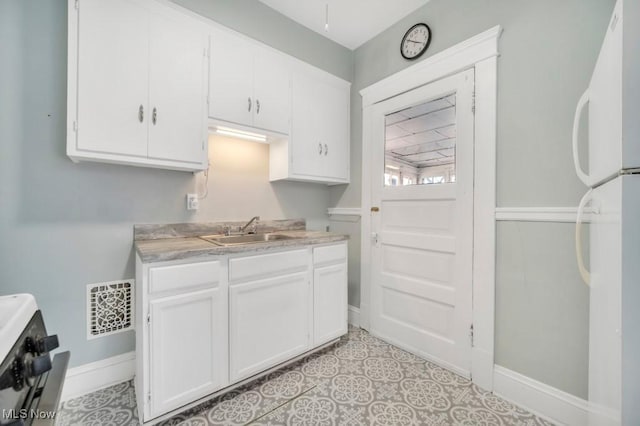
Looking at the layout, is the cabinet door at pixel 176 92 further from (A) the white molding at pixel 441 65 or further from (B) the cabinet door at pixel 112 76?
(A) the white molding at pixel 441 65

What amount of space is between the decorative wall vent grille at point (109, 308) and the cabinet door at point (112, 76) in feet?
2.85

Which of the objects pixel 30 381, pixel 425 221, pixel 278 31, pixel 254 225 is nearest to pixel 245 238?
pixel 254 225

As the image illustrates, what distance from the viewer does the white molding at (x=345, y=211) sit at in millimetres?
2637

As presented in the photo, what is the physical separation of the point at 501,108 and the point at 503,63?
0.28m

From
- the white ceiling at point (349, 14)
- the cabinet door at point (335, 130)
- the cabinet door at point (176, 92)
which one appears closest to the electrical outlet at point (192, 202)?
the cabinet door at point (176, 92)

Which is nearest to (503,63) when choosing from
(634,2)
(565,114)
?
(565,114)

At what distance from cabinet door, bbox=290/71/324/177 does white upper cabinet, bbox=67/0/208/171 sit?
732 millimetres

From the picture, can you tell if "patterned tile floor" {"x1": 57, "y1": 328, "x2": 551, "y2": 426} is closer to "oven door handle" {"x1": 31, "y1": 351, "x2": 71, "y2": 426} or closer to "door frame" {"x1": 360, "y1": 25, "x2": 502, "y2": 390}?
"door frame" {"x1": 360, "y1": 25, "x2": 502, "y2": 390}

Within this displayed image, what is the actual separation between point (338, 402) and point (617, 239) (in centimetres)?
154

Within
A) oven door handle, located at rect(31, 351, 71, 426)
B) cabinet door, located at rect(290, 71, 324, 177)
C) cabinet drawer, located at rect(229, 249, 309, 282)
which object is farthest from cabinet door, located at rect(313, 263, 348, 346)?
oven door handle, located at rect(31, 351, 71, 426)

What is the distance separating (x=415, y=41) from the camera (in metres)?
2.18

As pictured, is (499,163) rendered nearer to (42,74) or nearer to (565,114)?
(565,114)

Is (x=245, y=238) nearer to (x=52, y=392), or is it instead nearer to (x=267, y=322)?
(x=267, y=322)

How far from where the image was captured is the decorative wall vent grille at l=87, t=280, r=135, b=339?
1.67 metres
